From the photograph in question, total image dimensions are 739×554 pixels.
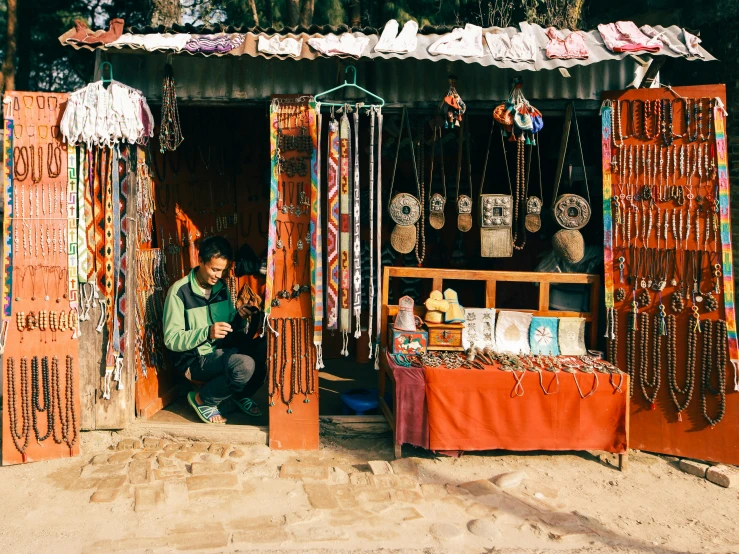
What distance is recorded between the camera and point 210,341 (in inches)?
237

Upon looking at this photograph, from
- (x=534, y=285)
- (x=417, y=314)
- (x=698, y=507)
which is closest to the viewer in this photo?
(x=698, y=507)

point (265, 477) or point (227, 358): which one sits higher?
point (227, 358)

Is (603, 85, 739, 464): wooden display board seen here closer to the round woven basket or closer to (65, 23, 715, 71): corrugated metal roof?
the round woven basket

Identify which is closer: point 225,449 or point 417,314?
point 225,449

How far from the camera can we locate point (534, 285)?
7.63 m

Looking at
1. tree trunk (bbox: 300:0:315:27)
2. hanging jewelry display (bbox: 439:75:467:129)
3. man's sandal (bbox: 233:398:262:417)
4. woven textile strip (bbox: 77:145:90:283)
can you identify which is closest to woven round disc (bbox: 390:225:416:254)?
hanging jewelry display (bbox: 439:75:467:129)

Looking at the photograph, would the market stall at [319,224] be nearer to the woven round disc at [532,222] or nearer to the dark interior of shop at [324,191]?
the woven round disc at [532,222]

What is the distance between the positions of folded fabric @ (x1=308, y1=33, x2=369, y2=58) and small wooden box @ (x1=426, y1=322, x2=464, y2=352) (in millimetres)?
2228

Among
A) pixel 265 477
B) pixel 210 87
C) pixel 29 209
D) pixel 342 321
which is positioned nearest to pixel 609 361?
pixel 342 321

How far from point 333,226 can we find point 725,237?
3.02 m

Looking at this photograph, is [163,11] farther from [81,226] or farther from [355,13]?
[81,226]

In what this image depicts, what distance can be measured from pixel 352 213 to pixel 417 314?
1.07 m

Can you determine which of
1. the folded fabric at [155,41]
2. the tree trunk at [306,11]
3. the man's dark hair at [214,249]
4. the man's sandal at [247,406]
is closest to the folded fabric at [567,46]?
the folded fabric at [155,41]

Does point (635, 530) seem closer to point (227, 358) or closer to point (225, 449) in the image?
point (225, 449)
